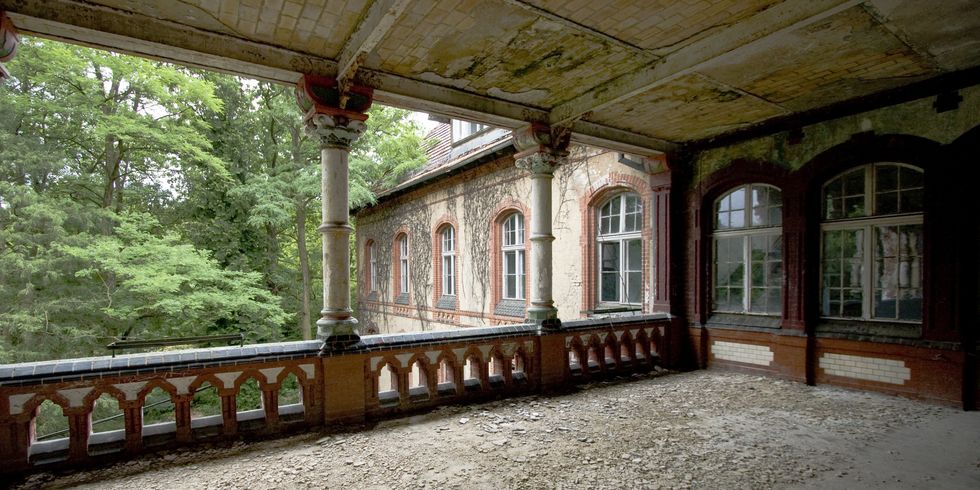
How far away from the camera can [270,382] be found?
12.1 feet

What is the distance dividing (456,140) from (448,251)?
2927 millimetres

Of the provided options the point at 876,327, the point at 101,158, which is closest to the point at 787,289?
the point at 876,327

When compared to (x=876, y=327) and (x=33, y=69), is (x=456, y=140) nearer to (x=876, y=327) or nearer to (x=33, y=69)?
(x=33, y=69)

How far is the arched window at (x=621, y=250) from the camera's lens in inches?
289

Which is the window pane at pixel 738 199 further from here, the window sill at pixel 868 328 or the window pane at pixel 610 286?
the window pane at pixel 610 286

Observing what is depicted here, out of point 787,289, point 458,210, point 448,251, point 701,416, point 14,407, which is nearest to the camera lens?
point 14,407

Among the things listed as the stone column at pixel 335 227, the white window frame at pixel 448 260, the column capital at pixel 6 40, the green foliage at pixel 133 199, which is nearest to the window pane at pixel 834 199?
the stone column at pixel 335 227

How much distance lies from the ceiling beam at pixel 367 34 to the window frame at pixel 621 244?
5.12m

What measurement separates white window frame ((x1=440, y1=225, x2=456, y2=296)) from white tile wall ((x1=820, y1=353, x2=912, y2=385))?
803cm

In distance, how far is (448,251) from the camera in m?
11.9

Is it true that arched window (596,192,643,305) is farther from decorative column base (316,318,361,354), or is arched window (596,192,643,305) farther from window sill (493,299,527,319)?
decorative column base (316,318,361,354)

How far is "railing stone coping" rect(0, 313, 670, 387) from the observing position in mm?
2994

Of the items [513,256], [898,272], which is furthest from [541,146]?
[513,256]

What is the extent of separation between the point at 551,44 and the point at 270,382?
3611mm
